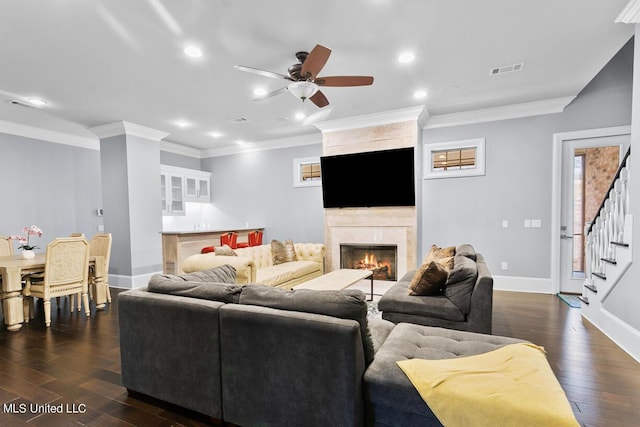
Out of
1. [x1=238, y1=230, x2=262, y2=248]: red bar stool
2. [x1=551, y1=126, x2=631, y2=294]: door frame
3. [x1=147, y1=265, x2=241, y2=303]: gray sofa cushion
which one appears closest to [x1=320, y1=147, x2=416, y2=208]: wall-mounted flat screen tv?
[x1=238, y1=230, x2=262, y2=248]: red bar stool

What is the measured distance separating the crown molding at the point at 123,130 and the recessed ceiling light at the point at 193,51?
298cm

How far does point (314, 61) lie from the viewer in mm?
2748

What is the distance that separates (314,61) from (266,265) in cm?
355

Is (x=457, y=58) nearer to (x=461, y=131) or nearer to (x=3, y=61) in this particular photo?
(x=461, y=131)

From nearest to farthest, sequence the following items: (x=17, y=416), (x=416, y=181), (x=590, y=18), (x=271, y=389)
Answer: (x=271, y=389)
(x=17, y=416)
(x=590, y=18)
(x=416, y=181)

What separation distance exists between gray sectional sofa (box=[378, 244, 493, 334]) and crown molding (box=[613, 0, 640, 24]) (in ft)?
8.00

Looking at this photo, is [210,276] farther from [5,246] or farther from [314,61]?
[5,246]

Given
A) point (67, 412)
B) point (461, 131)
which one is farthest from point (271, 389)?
point (461, 131)

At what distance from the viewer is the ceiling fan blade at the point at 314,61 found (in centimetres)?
257

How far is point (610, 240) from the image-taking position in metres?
3.35

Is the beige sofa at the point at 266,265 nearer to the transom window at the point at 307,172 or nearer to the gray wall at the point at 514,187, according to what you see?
the transom window at the point at 307,172

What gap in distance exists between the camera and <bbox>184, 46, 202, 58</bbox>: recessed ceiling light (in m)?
3.07

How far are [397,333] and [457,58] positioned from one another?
3.00 meters

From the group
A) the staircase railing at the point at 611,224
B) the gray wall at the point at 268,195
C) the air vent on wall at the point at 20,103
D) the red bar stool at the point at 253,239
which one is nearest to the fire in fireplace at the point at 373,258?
the gray wall at the point at 268,195
